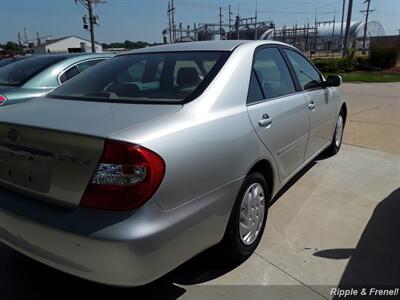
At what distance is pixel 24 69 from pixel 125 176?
453 centimetres

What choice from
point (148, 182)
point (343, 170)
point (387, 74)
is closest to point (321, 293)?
point (148, 182)

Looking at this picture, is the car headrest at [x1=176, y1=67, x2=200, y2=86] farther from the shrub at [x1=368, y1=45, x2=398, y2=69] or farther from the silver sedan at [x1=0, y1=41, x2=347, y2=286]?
the shrub at [x1=368, y1=45, x2=398, y2=69]

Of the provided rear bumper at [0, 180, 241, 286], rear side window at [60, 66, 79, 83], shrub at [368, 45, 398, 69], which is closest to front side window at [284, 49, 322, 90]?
rear bumper at [0, 180, 241, 286]

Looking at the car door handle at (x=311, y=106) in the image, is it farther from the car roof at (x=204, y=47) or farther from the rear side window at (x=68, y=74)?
the rear side window at (x=68, y=74)

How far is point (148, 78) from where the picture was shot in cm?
314

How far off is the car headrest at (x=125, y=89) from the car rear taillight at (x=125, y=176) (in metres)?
0.91

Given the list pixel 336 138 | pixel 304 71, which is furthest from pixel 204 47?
pixel 336 138

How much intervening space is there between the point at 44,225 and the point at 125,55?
1.96 meters

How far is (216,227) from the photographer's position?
8.04ft

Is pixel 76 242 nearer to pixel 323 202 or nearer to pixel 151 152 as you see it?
pixel 151 152

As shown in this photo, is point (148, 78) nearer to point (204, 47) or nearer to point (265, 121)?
point (204, 47)

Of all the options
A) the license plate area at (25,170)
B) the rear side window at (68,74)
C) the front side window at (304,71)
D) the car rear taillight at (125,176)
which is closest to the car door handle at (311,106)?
the front side window at (304,71)

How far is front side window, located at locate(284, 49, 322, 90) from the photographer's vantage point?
4.02 meters

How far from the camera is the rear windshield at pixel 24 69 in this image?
5500mm
